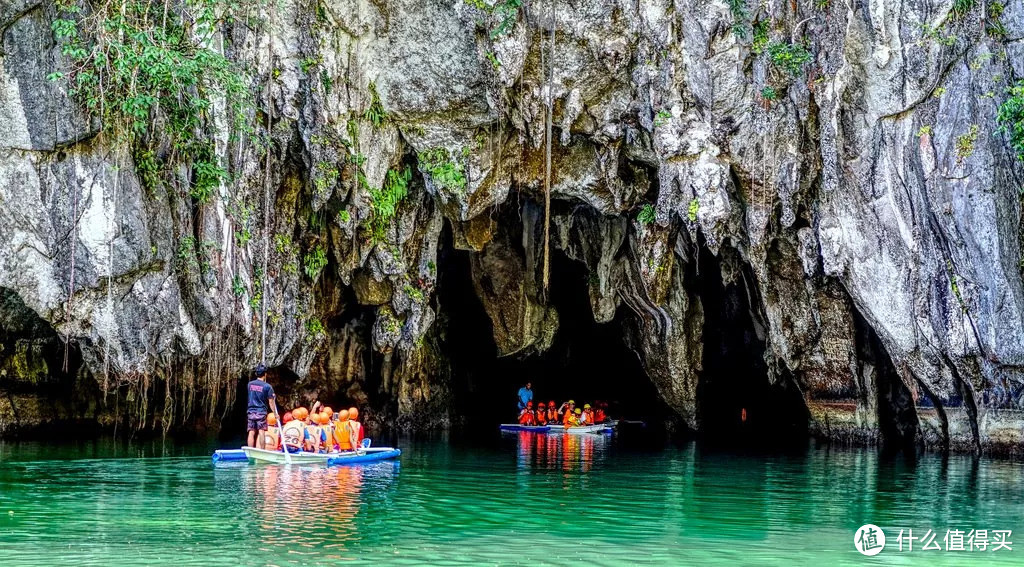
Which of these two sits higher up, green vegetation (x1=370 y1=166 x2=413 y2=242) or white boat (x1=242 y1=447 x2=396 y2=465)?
green vegetation (x1=370 y1=166 x2=413 y2=242)

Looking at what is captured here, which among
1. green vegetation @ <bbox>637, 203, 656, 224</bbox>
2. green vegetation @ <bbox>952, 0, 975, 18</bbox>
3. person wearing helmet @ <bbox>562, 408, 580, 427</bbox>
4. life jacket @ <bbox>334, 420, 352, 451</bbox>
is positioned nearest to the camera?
life jacket @ <bbox>334, 420, 352, 451</bbox>

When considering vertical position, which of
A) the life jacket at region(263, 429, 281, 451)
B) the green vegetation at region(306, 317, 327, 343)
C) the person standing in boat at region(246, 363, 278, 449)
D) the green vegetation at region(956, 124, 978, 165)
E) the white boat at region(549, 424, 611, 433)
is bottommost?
the white boat at region(549, 424, 611, 433)

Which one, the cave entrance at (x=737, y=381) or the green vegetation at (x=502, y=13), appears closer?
the green vegetation at (x=502, y=13)

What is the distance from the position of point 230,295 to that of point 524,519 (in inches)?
392

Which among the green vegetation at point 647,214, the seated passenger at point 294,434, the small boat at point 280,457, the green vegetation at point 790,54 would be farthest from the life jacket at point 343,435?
the green vegetation at point 790,54

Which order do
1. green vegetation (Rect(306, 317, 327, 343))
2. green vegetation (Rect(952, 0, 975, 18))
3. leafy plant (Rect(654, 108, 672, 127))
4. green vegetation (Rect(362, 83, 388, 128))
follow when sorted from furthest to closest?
green vegetation (Rect(306, 317, 327, 343)) < green vegetation (Rect(362, 83, 388, 128)) < leafy plant (Rect(654, 108, 672, 127)) < green vegetation (Rect(952, 0, 975, 18))

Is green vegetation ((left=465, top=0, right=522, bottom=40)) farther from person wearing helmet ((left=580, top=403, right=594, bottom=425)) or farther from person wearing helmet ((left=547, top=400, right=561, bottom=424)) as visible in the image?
person wearing helmet ((left=547, top=400, right=561, bottom=424))

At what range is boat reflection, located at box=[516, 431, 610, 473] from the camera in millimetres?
17062

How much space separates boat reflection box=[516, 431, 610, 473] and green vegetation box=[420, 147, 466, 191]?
5356 millimetres

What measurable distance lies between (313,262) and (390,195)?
85.7 inches

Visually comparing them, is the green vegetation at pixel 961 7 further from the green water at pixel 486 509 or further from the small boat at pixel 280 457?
the small boat at pixel 280 457

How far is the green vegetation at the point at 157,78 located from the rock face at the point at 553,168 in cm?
20

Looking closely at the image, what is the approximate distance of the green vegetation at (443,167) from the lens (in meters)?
19.8

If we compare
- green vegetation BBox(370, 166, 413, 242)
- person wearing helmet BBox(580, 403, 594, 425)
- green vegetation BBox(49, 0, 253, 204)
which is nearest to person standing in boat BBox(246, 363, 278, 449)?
green vegetation BBox(49, 0, 253, 204)
